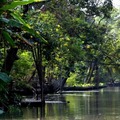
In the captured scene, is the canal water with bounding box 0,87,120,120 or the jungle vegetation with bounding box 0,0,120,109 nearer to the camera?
the canal water with bounding box 0,87,120,120

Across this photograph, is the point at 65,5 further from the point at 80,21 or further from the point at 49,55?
the point at 49,55

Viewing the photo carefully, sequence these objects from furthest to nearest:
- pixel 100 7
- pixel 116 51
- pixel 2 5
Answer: pixel 116 51
pixel 100 7
pixel 2 5

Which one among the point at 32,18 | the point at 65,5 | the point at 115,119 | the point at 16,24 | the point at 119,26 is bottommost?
the point at 115,119

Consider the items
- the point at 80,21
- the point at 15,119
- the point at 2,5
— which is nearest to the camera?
the point at 2,5

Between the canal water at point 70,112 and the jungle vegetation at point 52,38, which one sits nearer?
the canal water at point 70,112

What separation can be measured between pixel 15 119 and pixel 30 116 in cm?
123

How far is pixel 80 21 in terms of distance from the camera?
2342 centimetres

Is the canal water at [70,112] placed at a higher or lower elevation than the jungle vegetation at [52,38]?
lower

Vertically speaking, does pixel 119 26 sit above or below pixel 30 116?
above

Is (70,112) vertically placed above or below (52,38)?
below

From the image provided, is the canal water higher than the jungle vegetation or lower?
lower

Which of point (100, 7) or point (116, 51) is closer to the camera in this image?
point (100, 7)

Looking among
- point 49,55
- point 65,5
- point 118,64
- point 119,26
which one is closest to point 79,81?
point 119,26

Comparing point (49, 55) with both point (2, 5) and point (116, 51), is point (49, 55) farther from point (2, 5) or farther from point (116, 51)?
point (116, 51)
